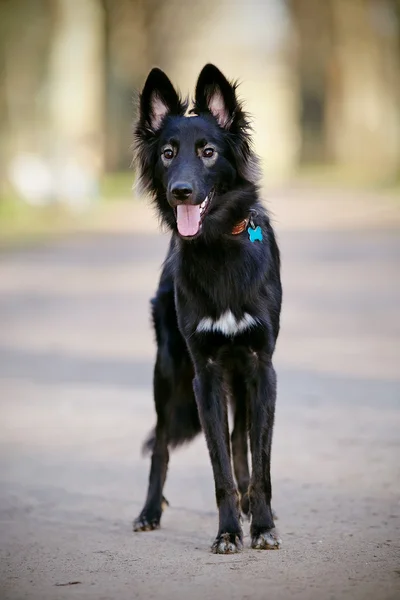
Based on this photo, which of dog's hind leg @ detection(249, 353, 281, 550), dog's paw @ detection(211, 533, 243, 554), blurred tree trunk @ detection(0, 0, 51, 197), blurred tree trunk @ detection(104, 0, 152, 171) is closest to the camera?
dog's paw @ detection(211, 533, 243, 554)

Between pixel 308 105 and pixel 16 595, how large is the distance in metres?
56.1

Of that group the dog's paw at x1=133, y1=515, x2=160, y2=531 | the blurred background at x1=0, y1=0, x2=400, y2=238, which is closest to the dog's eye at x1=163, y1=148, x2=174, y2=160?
the dog's paw at x1=133, y1=515, x2=160, y2=531

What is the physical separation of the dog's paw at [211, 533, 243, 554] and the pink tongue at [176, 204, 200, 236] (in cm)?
140

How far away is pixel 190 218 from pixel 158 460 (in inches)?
52.2

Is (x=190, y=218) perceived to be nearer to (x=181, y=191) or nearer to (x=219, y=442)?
(x=181, y=191)

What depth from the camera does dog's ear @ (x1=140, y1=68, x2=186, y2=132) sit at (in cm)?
627

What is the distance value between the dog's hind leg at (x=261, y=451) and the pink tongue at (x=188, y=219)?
679 millimetres

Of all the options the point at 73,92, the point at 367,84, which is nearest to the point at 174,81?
the point at 367,84

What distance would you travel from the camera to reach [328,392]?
9.30m

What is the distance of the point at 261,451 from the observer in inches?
228

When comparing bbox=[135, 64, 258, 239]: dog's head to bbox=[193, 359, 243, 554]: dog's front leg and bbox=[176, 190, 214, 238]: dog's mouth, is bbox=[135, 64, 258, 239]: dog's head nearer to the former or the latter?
bbox=[176, 190, 214, 238]: dog's mouth

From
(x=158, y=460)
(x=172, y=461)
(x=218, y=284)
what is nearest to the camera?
(x=218, y=284)

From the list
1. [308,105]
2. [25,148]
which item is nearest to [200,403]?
[25,148]

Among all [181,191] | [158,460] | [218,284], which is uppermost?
[181,191]
